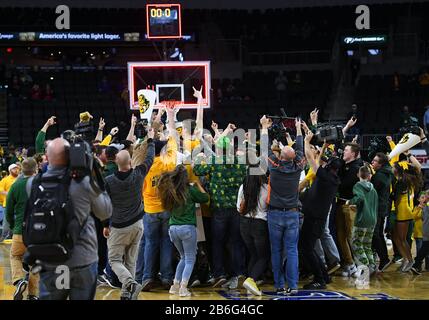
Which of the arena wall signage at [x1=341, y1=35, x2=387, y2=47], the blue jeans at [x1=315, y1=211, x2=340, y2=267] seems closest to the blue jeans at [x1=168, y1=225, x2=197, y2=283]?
the blue jeans at [x1=315, y1=211, x2=340, y2=267]

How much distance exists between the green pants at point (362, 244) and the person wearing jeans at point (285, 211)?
121 centimetres

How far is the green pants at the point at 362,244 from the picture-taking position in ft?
31.1

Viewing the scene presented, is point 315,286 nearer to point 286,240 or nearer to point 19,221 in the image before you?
point 286,240

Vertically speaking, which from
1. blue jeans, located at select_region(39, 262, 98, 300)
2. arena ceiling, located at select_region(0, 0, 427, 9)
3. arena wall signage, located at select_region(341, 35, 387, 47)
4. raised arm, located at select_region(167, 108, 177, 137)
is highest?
arena ceiling, located at select_region(0, 0, 427, 9)

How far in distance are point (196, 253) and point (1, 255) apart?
16.3ft

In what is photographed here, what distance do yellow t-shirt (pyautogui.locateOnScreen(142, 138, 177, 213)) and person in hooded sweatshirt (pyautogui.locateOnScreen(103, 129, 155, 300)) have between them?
2.78 feet

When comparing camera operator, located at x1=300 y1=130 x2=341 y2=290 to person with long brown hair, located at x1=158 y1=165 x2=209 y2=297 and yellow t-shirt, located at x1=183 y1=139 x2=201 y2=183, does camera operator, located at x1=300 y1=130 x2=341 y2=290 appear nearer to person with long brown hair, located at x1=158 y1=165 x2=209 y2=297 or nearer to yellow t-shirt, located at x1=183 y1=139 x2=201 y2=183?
person with long brown hair, located at x1=158 y1=165 x2=209 y2=297

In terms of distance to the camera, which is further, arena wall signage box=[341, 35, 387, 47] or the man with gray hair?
arena wall signage box=[341, 35, 387, 47]

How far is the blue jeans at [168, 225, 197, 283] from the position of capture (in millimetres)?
8562

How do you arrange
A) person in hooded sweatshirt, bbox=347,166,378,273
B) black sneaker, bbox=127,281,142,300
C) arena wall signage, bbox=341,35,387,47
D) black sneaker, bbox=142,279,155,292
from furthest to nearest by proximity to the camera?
1. arena wall signage, bbox=341,35,387,47
2. person in hooded sweatshirt, bbox=347,166,378,273
3. black sneaker, bbox=142,279,155,292
4. black sneaker, bbox=127,281,142,300

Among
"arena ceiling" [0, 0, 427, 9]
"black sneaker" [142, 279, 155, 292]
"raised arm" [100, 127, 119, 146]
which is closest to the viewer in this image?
"black sneaker" [142, 279, 155, 292]

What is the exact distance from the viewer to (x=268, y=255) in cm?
909

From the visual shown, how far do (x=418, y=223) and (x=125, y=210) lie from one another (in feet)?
17.3

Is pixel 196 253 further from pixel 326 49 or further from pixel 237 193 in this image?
pixel 326 49
